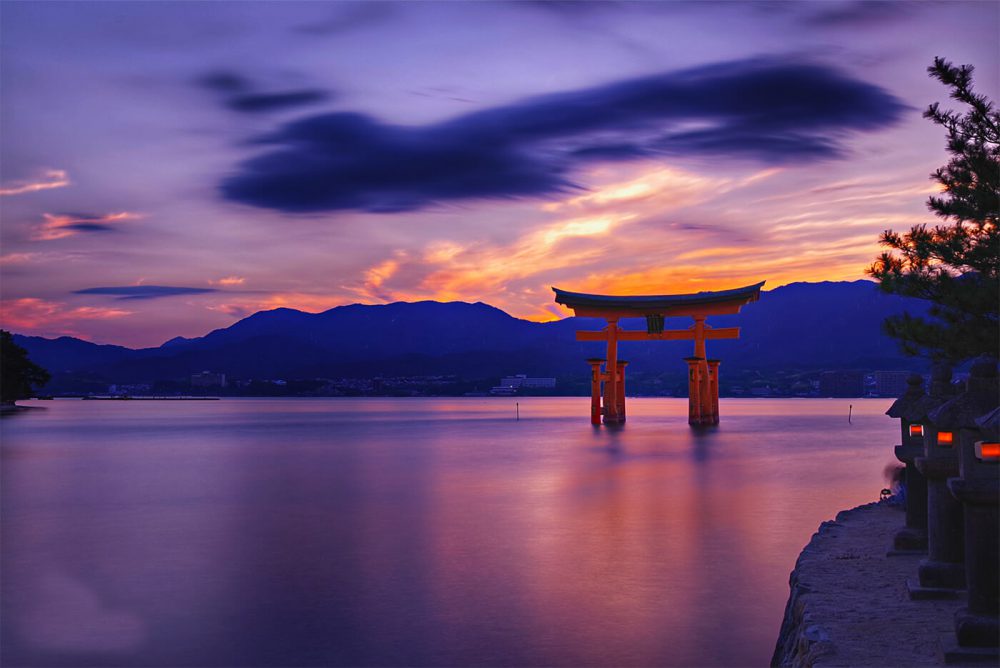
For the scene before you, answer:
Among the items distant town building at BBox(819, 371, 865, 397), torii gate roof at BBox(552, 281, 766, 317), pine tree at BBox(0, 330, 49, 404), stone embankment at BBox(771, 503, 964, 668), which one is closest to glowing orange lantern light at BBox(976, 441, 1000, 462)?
stone embankment at BBox(771, 503, 964, 668)

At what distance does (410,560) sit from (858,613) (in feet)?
27.3

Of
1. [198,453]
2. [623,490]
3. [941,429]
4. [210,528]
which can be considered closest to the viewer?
[941,429]

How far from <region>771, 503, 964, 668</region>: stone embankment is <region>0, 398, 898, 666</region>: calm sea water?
3.45ft

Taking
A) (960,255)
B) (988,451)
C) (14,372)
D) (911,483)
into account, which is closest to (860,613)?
(988,451)

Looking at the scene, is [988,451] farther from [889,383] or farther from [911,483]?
[889,383]

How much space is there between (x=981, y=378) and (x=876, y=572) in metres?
3.02

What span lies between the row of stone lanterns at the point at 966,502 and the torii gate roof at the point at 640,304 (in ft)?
119

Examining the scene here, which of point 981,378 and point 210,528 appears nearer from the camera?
point 981,378

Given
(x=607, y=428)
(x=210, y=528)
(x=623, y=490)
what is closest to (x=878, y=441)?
(x=607, y=428)

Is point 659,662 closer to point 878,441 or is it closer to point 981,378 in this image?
point 981,378

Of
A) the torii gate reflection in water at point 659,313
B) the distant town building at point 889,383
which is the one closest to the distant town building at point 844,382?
the distant town building at point 889,383

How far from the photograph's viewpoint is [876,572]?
332 inches

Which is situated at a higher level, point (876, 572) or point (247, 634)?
point (876, 572)

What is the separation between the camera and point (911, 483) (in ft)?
31.1
